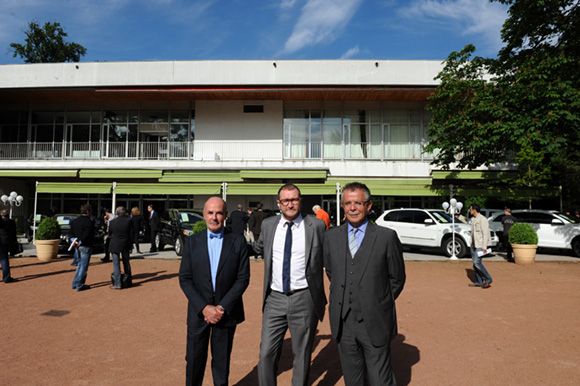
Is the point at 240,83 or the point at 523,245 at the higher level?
the point at 240,83

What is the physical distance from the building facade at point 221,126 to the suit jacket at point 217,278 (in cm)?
1625

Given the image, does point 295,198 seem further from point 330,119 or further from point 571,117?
point 330,119

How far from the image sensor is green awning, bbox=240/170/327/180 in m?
19.4

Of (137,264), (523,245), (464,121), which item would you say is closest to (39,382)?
(137,264)

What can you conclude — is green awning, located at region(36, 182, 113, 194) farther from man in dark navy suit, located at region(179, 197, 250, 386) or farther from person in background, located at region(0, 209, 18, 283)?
man in dark navy suit, located at region(179, 197, 250, 386)

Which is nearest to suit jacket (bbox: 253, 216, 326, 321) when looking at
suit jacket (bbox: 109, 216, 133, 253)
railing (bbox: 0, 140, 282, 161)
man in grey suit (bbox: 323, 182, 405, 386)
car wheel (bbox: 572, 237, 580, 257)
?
man in grey suit (bbox: 323, 182, 405, 386)

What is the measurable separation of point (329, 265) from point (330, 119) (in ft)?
65.1

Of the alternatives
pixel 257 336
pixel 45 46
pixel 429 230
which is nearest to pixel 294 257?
pixel 257 336

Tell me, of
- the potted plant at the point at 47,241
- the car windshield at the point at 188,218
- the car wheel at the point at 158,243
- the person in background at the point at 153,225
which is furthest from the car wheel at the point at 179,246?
the potted plant at the point at 47,241

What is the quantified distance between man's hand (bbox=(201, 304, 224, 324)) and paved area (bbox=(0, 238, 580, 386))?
1096 mm

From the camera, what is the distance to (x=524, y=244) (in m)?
11.7

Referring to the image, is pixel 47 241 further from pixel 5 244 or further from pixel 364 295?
pixel 364 295

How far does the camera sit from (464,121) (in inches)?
609

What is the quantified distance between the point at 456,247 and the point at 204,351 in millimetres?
12093
